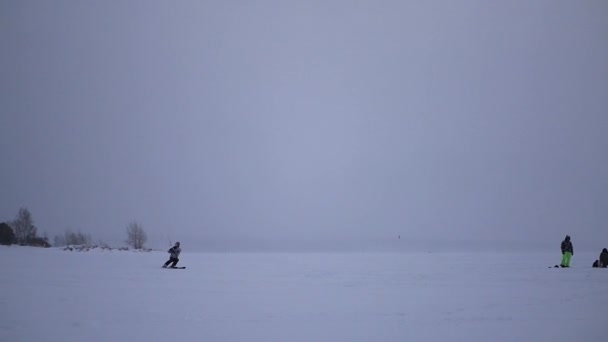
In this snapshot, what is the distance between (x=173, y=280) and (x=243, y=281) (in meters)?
2.64

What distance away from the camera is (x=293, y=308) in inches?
423

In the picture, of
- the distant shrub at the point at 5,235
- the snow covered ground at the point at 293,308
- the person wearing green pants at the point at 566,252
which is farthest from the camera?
the distant shrub at the point at 5,235

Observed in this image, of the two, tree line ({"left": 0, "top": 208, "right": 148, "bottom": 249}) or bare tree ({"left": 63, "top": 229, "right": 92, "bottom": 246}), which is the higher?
tree line ({"left": 0, "top": 208, "right": 148, "bottom": 249})

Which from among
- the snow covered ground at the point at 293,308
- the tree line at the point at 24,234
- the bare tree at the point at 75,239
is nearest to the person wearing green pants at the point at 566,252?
the snow covered ground at the point at 293,308

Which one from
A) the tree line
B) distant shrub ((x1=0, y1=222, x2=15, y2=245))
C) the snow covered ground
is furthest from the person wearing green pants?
distant shrub ((x1=0, y1=222, x2=15, y2=245))

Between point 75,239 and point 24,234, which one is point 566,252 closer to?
point 24,234

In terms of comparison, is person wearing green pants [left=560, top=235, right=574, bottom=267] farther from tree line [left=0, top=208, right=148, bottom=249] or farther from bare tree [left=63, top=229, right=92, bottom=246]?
bare tree [left=63, top=229, right=92, bottom=246]

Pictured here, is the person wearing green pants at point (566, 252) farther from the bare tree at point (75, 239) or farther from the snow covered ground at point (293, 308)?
the bare tree at point (75, 239)

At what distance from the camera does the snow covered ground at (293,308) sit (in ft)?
26.9

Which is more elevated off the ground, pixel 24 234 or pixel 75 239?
pixel 24 234

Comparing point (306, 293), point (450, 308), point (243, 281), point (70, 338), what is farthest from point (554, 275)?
point (70, 338)

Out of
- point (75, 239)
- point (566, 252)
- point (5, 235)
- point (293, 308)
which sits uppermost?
point (5, 235)

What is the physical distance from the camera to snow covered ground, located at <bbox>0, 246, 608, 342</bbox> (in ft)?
26.9

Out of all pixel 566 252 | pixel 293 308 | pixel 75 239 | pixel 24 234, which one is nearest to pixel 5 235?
pixel 24 234
